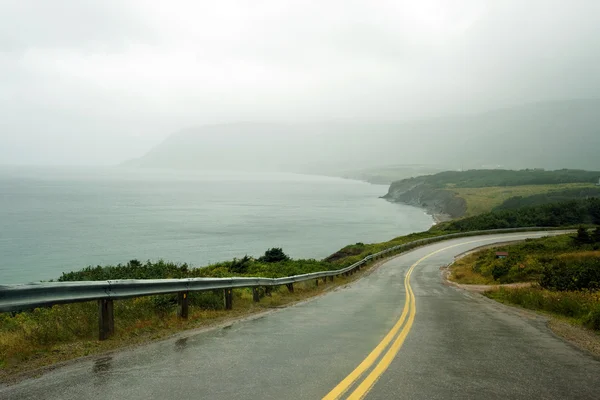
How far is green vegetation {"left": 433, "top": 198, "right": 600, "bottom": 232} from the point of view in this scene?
6812 cm

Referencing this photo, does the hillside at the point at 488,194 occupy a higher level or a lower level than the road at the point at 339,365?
higher

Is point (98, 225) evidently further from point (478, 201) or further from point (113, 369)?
point (478, 201)

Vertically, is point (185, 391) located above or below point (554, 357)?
above

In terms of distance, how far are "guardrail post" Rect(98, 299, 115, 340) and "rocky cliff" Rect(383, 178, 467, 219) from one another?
116 metres

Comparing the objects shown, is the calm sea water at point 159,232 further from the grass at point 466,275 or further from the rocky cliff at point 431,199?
the grass at point 466,275

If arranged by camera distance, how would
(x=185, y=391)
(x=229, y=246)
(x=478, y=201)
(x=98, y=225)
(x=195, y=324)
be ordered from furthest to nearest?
(x=478, y=201), (x=98, y=225), (x=229, y=246), (x=195, y=324), (x=185, y=391)

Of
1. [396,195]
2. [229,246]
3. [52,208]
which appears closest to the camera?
[229,246]

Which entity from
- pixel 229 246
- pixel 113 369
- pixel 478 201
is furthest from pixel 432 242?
pixel 478 201

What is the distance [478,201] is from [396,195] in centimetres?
7247

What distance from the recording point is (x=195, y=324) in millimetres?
9375

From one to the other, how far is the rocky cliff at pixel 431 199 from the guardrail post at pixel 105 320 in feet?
382

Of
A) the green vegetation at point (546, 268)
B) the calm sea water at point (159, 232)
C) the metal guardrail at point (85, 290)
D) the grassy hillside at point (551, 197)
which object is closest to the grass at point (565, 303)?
the green vegetation at point (546, 268)

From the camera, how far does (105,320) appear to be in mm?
7832

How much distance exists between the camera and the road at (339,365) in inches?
201
